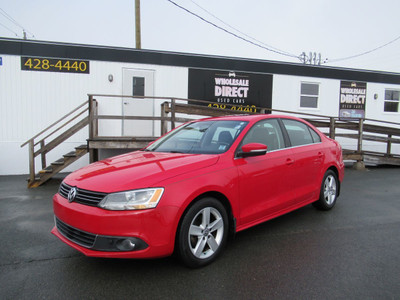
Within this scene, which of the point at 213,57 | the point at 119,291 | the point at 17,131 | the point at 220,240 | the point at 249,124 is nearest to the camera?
the point at 119,291

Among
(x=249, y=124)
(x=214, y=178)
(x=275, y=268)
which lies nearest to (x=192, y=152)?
(x=214, y=178)

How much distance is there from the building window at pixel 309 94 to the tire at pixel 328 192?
687 cm

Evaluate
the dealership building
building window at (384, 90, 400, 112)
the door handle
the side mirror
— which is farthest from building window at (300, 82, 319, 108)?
the side mirror

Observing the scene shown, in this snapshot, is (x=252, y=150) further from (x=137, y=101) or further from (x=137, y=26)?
(x=137, y=26)

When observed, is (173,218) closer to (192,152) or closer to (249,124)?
(192,152)

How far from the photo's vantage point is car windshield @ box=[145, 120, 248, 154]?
10.6 ft

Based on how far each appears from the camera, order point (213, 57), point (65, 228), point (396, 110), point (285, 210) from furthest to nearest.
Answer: point (396, 110)
point (213, 57)
point (285, 210)
point (65, 228)

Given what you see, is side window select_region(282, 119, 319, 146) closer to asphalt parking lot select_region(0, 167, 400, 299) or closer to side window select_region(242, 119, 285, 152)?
side window select_region(242, 119, 285, 152)

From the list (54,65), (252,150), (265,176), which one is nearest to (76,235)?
(252,150)

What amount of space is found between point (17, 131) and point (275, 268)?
8.52 m

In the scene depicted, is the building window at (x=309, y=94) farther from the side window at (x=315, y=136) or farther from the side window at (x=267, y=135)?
the side window at (x=267, y=135)

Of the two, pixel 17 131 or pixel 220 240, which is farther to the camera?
pixel 17 131

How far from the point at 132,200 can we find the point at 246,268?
4.24ft

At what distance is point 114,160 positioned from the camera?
10.9ft
